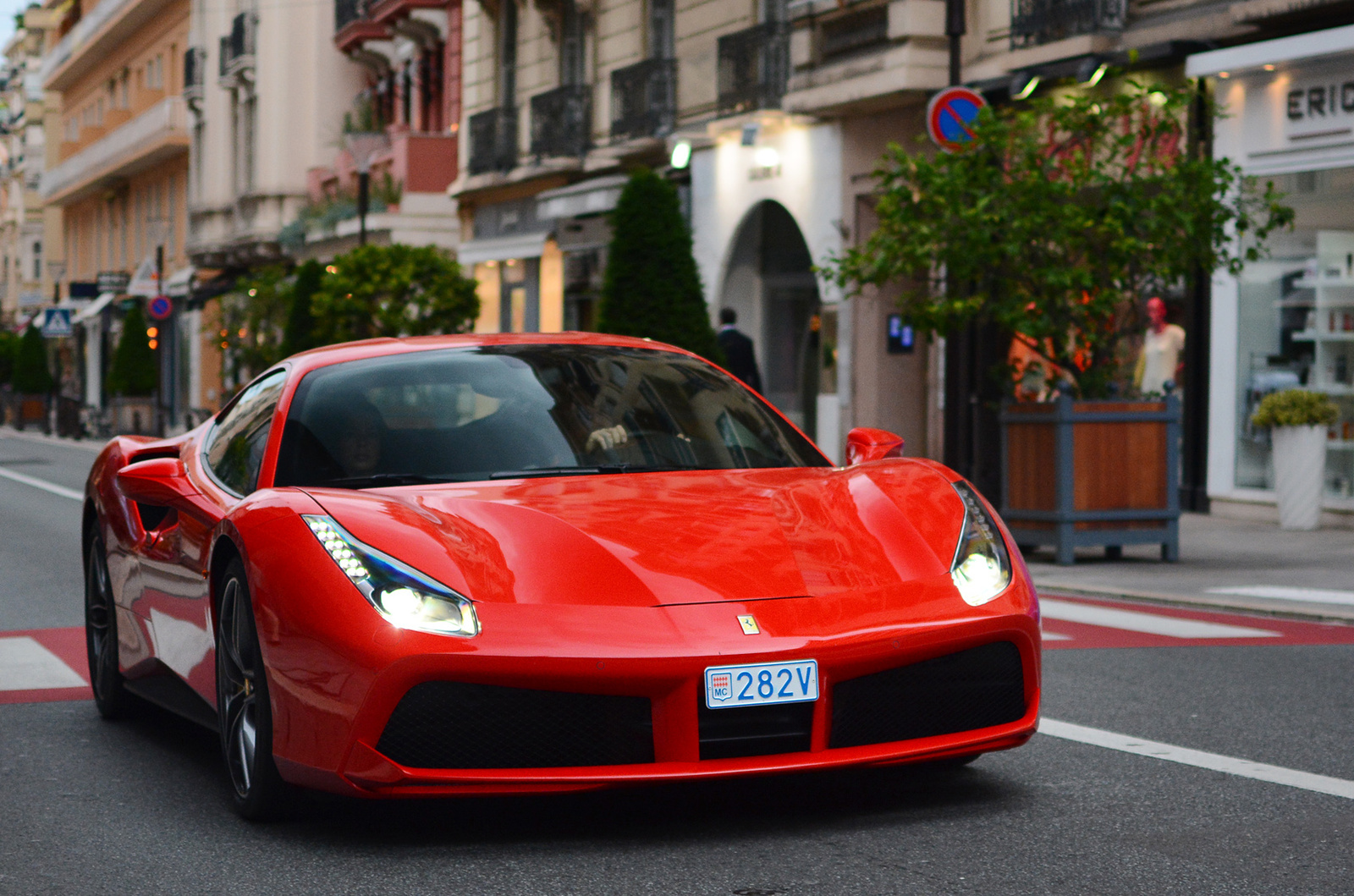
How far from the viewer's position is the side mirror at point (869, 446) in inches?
237

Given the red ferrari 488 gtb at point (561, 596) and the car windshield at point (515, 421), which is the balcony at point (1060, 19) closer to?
the car windshield at point (515, 421)

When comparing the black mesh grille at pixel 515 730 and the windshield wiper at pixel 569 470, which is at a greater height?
the windshield wiper at pixel 569 470

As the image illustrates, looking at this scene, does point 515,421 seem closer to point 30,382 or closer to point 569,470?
point 569,470

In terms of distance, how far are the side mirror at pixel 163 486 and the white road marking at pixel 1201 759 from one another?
264 centimetres

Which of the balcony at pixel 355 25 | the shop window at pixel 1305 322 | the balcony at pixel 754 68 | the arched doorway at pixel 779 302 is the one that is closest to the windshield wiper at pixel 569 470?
the shop window at pixel 1305 322

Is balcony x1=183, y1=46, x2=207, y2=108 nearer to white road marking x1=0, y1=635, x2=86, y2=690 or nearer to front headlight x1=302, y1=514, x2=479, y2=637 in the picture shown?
white road marking x1=0, y1=635, x2=86, y2=690

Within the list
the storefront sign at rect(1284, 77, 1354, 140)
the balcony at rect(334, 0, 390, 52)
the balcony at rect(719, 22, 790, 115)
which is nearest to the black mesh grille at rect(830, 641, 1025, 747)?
the storefront sign at rect(1284, 77, 1354, 140)

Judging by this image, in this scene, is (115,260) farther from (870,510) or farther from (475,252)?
(870,510)

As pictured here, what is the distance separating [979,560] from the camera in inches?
201

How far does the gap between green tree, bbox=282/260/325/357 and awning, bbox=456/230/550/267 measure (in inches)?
109

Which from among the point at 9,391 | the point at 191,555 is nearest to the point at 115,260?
the point at 9,391

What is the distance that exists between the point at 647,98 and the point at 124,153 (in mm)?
40565

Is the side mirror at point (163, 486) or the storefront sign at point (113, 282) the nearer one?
the side mirror at point (163, 486)

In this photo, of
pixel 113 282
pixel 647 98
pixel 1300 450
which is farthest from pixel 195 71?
pixel 1300 450
